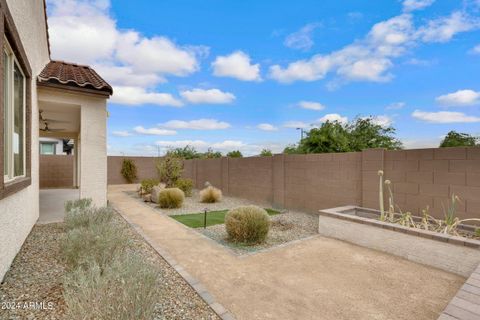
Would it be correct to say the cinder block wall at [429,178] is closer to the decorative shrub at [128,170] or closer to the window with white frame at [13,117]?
the window with white frame at [13,117]

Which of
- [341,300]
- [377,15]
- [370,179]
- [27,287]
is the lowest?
[341,300]

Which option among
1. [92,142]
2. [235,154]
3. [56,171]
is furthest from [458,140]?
[56,171]

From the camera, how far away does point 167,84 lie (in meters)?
13.1

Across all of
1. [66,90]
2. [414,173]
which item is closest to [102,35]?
[66,90]

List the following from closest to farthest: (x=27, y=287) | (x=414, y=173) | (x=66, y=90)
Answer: (x=27, y=287), (x=414, y=173), (x=66, y=90)

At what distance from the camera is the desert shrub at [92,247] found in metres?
2.99

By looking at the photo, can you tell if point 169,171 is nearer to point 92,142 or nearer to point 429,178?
point 92,142

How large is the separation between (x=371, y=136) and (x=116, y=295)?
1637 cm

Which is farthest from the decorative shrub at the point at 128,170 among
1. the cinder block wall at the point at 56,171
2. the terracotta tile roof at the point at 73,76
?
the terracotta tile roof at the point at 73,76

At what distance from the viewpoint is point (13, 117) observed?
377cm

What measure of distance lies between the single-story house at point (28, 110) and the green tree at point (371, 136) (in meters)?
12.9

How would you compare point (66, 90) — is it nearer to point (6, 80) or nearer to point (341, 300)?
point (6, 80)

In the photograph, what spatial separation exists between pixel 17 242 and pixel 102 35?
21.5 ft

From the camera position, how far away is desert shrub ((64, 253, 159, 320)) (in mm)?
1842
